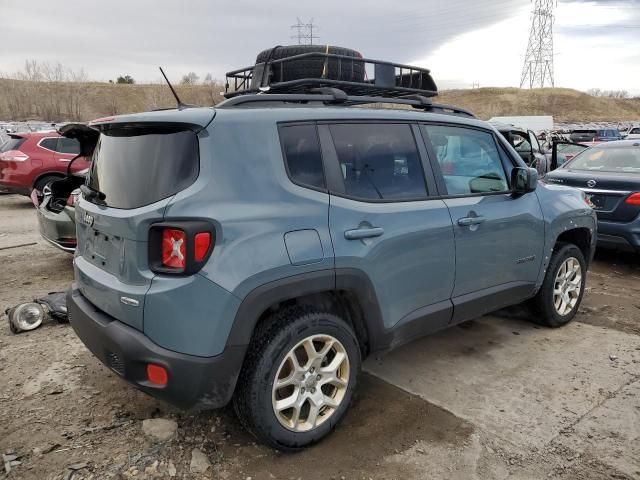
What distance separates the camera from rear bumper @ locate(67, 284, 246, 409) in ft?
7.78

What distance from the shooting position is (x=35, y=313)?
4391 mm

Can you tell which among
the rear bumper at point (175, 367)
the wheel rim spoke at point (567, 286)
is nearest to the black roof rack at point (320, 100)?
the rear bumper at point (175, 367)

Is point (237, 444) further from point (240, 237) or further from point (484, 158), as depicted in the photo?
point (484, 158)

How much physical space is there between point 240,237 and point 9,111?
3086 inches

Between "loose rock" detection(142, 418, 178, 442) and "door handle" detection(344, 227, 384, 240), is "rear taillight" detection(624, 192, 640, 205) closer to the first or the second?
"door handle" detection(344, 227, 384, 240)

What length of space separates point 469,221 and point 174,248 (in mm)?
2003

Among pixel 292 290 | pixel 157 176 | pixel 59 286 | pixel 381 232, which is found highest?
pixel 157 176

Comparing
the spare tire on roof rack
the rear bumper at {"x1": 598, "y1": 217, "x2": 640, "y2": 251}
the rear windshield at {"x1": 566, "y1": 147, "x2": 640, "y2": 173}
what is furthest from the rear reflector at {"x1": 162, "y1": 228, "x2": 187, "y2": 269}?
the rear windshield at {"x1": 566, "y1": 147, "x2": 640, "y2": 173}

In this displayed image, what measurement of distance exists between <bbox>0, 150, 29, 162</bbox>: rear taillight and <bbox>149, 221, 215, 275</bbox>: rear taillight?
33.9 ft

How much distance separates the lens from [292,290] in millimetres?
2578

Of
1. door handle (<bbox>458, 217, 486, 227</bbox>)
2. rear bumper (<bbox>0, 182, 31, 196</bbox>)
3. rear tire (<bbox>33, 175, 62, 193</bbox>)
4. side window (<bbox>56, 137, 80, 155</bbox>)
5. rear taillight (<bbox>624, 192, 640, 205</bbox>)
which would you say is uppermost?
side window (<bbox>56, 137, 80, 155</bbox>)

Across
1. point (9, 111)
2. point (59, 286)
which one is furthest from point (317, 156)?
point (9, 111)

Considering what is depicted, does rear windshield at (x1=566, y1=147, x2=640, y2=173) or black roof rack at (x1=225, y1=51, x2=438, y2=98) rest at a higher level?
black roof rack at (x1=225, y1=51, x2=438, y2=98)

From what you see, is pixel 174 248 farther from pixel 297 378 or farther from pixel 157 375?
pixel 297 378
